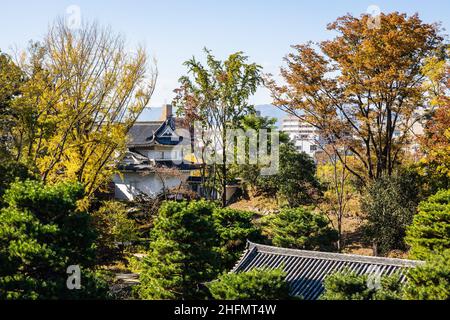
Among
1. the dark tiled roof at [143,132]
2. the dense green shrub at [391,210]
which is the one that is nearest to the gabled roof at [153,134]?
the dark tiled roof at [143,132]

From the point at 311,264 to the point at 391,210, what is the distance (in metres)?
7.95

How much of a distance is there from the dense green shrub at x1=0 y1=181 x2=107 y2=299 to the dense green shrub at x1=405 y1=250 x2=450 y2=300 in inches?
253

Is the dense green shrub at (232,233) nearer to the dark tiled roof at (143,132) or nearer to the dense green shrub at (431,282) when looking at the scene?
the dense green shrub at (431,282)

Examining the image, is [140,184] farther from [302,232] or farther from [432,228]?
[432,228]

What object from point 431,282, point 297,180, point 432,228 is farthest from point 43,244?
point 297,180

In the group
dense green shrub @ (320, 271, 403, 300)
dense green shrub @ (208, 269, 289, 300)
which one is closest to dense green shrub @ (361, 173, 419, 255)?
dense green shrub @ (320, 271, 403, 300)

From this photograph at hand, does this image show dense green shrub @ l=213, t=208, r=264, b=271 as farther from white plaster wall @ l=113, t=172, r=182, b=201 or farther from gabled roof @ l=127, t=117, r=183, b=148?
gabled roof @ l=127, t=117, r=183, b=148

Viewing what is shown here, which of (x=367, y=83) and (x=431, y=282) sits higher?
(x=367, y=83)

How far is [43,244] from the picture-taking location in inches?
424

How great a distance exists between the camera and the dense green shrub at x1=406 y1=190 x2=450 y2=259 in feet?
55.4

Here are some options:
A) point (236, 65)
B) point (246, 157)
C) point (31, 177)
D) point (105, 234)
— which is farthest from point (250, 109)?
point (31, 177)

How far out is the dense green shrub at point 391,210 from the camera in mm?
21188
